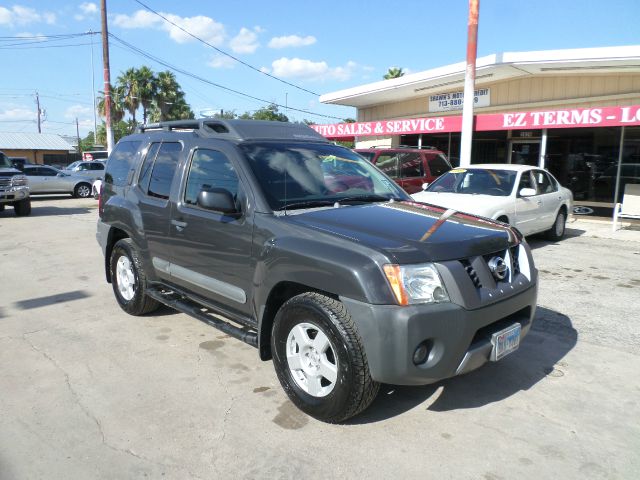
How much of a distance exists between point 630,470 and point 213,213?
3182mm

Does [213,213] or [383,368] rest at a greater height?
[213,213]

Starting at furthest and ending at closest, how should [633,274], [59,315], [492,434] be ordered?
[633,274] → [59,315] → [492,434]

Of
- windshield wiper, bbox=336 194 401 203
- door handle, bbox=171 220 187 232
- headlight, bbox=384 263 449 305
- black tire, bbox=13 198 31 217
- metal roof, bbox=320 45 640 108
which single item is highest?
metal roof, bbox=320 45 640 108

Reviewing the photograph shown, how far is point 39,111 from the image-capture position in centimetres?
6881

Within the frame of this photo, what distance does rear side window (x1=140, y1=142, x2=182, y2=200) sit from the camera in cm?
462

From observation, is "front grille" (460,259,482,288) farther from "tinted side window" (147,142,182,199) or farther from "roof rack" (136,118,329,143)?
"tinted side window" (147,142,182,199)

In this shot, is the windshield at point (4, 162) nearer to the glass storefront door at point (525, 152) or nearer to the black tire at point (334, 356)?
the black tire at point (334, 356)

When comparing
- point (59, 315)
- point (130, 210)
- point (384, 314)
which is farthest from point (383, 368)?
point (59, 315)

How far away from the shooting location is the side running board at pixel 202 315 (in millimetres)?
3666

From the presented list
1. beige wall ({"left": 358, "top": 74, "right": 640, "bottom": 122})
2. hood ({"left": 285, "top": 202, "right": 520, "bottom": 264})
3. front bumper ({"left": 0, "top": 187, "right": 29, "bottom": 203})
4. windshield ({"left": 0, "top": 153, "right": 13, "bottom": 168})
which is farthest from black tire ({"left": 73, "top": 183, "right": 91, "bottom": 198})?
hood ({"left": 285, "top": 202, "right": 520, "bottom": 264})

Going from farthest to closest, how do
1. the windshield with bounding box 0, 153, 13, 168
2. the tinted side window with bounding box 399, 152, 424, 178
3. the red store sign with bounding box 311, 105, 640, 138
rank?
the windshield with bounding box 0, 153, 13, 168
the red store sign with bounding box 311, 105, 640, 138
the tinted side window with bounding box 399, 152, 424, 178

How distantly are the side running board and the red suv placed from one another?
7585mm

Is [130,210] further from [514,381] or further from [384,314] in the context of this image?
[514,381]

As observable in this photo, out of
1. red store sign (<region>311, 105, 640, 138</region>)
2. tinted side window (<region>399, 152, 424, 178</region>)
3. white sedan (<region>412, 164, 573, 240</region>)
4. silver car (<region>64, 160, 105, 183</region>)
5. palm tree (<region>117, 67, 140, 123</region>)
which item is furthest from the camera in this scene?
palm tree (<region>117, 67, 140, 123</region>)
